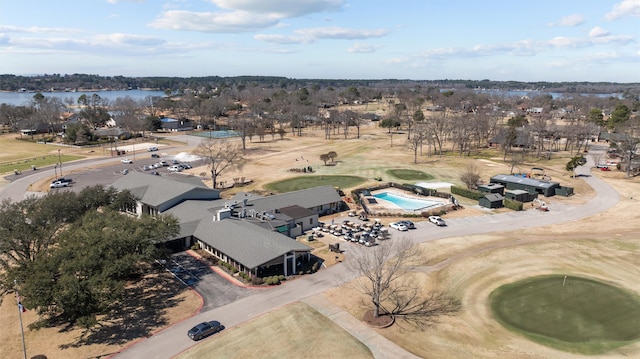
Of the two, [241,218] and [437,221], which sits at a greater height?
[241,218]

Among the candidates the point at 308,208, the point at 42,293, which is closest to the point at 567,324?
the point at 308,208

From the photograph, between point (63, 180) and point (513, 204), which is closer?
point (513, 204)

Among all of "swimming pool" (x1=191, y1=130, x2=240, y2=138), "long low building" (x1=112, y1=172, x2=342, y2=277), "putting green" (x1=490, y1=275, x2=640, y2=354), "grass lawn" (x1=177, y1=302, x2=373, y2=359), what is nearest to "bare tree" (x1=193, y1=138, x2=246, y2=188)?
"long low building" (x1=112, y1=172, x2=342, y2=277)

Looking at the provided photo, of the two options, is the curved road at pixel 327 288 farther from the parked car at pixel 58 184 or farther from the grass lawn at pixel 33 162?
the grass lawn at pixel 33 162

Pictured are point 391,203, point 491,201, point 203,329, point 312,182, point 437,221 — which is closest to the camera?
point 203,329

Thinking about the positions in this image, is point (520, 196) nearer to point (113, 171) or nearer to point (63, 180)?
point (113, 171)

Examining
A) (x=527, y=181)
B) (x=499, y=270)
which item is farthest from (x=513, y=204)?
(x=499, y=270)
